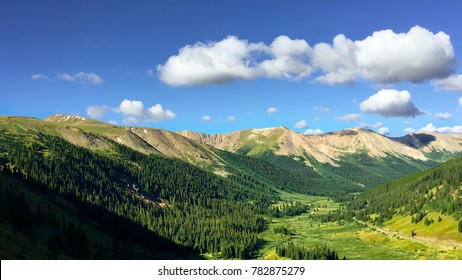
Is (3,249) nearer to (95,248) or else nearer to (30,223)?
(30,223)

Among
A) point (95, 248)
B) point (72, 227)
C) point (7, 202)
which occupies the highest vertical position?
point (7, 202)

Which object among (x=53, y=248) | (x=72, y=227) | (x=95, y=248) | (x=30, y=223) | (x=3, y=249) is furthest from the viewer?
(x=95, y=248)
